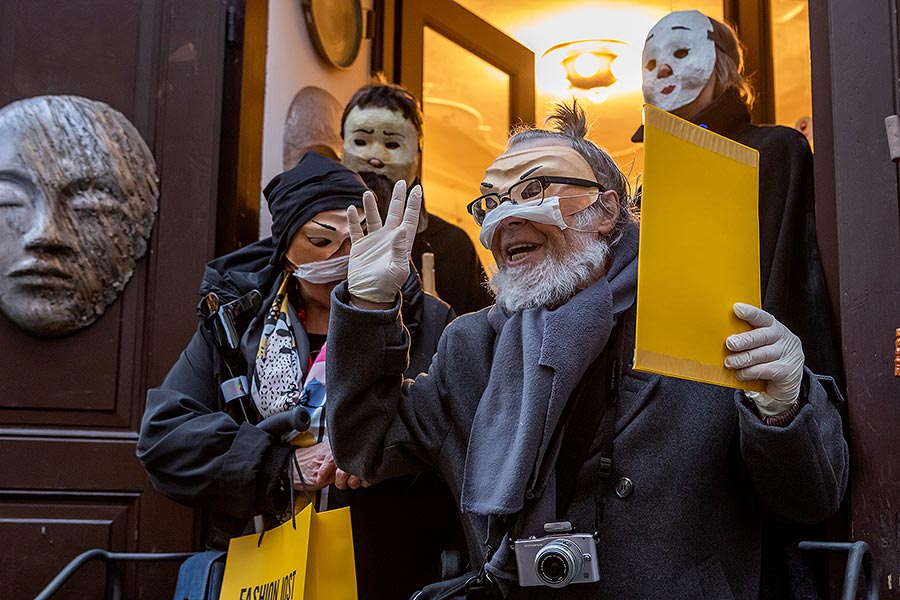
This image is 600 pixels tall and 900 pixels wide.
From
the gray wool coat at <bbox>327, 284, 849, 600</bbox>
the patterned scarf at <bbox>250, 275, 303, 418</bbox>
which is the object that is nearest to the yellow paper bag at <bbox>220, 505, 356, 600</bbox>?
the gray wool coat at <bbox>327, 284, 849, 600</bbox>

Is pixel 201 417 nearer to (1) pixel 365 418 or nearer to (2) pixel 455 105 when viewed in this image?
(1) pixel 365 418

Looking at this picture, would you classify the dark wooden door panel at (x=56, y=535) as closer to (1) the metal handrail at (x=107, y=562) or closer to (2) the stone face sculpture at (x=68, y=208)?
(1) the metal handrail at (x=107, y=562)

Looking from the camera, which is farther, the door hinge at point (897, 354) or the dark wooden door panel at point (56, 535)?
the dark wooden door panel at point (56, 535)

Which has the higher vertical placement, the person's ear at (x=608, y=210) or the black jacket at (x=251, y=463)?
the person's ear at (x=608, y=210)

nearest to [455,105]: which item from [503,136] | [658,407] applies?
[503,136]

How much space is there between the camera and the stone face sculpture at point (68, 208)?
Answer: 11.0 feet

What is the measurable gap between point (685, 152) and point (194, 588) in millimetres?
1695

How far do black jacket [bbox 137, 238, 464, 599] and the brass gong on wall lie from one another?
158 cm

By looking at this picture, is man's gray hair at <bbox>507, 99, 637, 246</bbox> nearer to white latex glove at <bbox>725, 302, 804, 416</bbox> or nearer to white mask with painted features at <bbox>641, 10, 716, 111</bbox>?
white latex glove at <bbox>725, 302, 804, 416</bbox>

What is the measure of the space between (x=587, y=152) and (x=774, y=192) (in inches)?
27.2

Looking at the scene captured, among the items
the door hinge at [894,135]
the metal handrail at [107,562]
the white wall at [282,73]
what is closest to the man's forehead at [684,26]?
the door hinge at [894,135]

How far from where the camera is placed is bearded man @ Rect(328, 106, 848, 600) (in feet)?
6.79

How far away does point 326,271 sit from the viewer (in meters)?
2.95

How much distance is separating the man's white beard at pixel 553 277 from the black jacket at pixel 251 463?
20.9 inches
